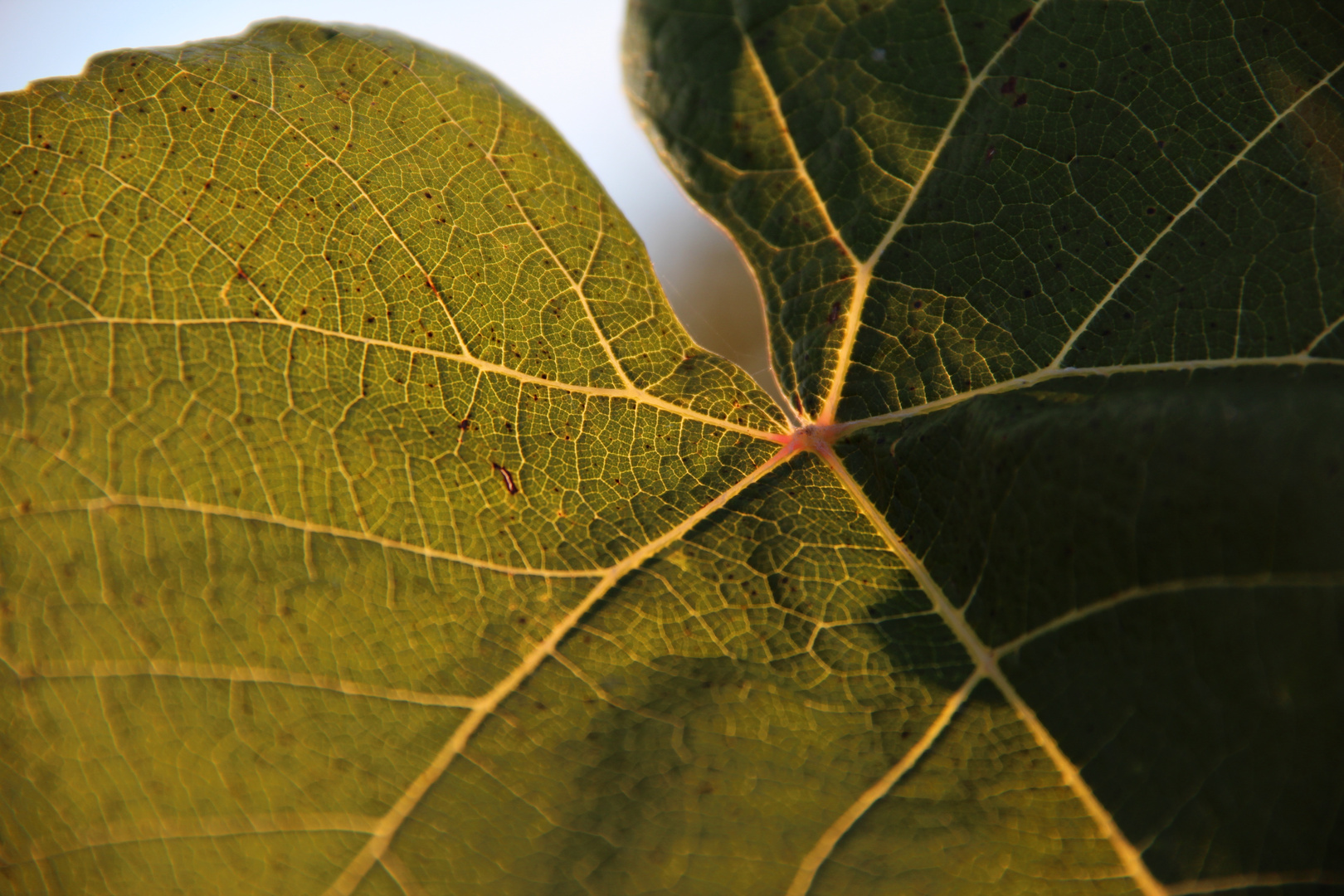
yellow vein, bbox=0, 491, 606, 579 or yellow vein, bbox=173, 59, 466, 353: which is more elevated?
yellow vein, bbox=173, 59, 466, 353

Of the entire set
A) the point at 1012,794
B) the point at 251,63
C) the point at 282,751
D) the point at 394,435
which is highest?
the point at 251,63

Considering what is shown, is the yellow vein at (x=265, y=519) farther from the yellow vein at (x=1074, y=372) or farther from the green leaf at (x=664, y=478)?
the yellow vein at (x=1074, y=372)

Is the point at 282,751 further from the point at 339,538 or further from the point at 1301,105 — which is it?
the point at 1301,105

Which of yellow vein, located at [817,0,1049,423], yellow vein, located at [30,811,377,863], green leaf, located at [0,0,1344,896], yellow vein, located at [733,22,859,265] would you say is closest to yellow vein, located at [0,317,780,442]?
green leaf, located at [0,0,1344,896]

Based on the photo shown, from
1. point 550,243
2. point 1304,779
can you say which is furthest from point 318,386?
point 1304,779

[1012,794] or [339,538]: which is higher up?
[339,538]

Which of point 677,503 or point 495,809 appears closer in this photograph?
point 495,809

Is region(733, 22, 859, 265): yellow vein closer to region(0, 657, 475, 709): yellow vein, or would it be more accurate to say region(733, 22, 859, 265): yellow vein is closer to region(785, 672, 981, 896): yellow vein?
region(785, 672, 981, 896): yellow vein
